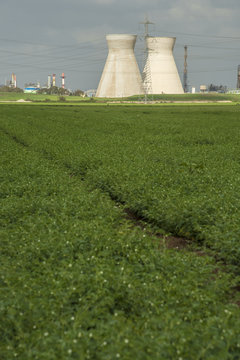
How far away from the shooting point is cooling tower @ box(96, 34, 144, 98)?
119 metres

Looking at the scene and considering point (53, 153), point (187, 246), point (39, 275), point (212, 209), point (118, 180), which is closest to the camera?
point (39, 275)

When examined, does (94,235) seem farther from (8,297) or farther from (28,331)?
(28,331)

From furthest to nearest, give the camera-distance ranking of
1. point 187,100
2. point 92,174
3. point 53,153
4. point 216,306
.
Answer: point 187,100, point 53,153, point 92,174, point 216,306

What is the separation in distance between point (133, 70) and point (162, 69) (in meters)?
7.95

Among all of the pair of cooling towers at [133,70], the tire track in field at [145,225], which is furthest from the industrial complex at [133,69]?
the tire track in field at [145,225]

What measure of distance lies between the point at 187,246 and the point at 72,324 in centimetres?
352

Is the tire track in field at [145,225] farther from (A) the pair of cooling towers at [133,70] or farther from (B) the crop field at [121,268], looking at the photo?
(A) the pair of cooling towers at [133,70]

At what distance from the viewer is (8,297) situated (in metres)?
5.39

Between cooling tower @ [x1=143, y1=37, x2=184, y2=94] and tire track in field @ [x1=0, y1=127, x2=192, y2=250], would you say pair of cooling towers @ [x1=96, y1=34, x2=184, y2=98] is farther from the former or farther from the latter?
tire track in field @ [x1=0, y1=127, x2=192, y2=250]

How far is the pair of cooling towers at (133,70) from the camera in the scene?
119 metres

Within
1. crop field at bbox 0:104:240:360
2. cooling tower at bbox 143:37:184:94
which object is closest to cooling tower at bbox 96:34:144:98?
cooling tower at bbox 143:37:184:94

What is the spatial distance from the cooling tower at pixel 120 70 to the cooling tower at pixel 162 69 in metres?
4.51

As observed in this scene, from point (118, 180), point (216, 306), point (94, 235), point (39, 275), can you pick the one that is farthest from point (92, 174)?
point (216, 306)

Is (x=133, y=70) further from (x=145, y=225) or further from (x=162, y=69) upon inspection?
(x=145, y=225)
